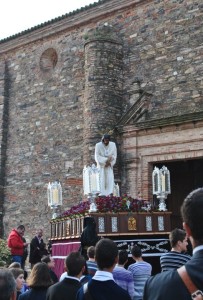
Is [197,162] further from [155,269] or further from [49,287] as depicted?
[49,287]

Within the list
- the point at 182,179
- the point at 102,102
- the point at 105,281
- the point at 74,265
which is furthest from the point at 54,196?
the point at 105,281

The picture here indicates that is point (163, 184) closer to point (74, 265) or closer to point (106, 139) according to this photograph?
point (106, 139)

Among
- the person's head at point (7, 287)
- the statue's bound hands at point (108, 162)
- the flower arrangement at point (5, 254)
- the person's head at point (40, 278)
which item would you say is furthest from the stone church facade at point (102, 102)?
the person's head at point (7, 287)

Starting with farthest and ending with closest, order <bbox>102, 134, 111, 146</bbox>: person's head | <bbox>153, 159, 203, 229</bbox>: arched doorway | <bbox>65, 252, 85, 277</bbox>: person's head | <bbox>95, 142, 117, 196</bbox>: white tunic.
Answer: <bbox>153, 159, 203, 229</bbox>: arched doorway → <bbox>95, 142, 117, 196</bbox>: white tunic → <bbox>102, 134, 111, 146</bbox>: person's head → <bbox>65, 252, 85, 277</bbox>: person's head

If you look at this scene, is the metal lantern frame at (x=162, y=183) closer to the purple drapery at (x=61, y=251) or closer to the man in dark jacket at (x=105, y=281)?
the purple drapery at (x=61, y=251)

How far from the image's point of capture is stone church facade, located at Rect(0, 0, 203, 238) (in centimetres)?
1538

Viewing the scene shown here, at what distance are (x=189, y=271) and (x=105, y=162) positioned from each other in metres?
9.43

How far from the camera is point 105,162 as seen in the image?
11617 mm

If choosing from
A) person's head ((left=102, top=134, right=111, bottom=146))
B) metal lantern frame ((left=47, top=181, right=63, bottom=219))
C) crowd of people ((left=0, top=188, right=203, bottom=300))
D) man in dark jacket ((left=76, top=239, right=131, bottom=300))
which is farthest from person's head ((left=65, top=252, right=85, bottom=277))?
metal lantern frame ((left=47, top=181, right=63, bottom=219))

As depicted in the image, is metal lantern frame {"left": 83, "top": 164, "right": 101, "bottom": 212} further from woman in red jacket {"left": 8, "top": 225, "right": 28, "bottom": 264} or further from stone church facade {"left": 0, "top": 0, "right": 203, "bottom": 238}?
stone church facade {"left": 0, "top": 0, "right": 203, "bottom": 238}

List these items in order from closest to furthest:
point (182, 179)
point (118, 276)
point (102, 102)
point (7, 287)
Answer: point (7, 287) < point (118, 276) < point (102, 102) < point (182, 179)

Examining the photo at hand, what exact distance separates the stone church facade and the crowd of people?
846 centimetres

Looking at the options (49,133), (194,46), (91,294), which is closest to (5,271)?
(91,294)

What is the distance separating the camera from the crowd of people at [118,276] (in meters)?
2.23
